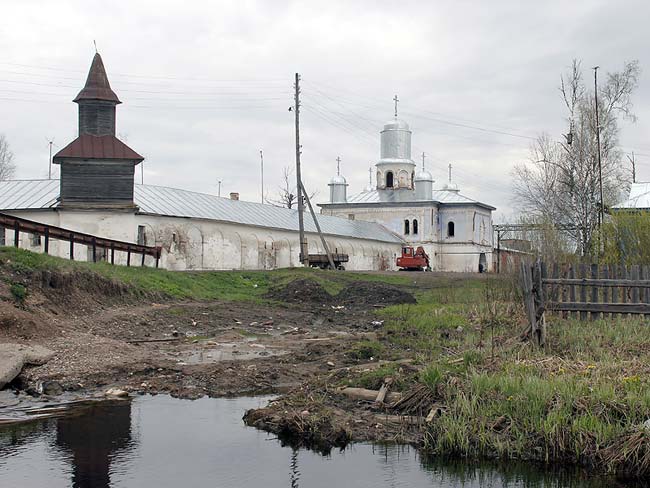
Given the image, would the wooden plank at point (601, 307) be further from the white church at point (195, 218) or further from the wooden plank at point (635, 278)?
the white church at point (195, 218)

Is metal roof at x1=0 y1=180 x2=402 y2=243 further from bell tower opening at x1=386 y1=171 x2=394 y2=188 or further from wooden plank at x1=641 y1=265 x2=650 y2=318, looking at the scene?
wooden plank at x1=641 y1=265 x2=650 y2=318

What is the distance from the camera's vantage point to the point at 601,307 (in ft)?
50.0

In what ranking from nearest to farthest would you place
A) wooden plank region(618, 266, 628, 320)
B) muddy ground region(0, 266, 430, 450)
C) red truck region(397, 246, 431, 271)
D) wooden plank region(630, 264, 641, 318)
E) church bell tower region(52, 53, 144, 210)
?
1. muddy ground region(0, 266, 430, 450)
2. wooden plank region(630, 264, 641, 318)
3. wooden plank region(618, 266, 628, 320)
4. church bell tower region(52, 53, 144, 210)
5. red truck region(397, 246, 431, 271)

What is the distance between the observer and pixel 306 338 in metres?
19.9

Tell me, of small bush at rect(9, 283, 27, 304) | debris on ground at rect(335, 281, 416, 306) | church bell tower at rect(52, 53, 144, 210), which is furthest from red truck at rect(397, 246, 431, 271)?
small bush at rect(9, 283, 27, 304)

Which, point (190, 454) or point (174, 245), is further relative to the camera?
point (174, 245)

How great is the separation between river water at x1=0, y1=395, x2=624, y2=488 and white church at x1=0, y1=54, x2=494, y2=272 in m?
23.1

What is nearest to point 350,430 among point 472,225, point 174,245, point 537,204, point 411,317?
point 411,317

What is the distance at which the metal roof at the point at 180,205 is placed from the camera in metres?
42.0

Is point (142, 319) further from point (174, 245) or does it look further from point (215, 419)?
point (174, 245)

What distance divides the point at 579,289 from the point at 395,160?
59.0m

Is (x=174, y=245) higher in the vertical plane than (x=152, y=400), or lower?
higher

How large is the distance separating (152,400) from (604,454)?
6.70m

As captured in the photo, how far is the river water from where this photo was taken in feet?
29.0
